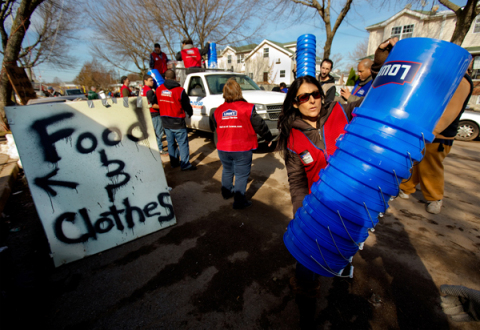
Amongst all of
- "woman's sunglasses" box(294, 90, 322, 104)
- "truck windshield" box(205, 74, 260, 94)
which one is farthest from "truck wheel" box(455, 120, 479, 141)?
"woman's sunglasses" box(294, 90, 322, 104)

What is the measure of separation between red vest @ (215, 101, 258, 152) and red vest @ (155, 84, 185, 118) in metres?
1.83

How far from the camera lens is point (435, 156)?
3.04m

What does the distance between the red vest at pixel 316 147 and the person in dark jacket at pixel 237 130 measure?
4.69 feet

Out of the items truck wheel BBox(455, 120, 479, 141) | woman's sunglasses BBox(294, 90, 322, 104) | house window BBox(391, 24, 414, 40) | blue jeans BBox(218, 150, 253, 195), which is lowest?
truck wheel BBox(455, 120, 479, 141)

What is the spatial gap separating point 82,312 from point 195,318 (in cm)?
101

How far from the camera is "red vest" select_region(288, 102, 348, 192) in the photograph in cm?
167

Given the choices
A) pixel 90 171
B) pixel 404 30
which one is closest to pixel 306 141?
pixel 90 171

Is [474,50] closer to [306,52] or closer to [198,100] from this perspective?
[306,52]

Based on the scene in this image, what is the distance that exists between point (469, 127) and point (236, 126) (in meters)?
9.28

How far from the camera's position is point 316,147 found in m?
1.73

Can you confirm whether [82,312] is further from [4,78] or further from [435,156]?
[4,78]

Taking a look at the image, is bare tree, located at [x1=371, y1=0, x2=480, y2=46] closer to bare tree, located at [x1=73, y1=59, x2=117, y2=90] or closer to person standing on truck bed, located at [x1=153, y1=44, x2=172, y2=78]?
person standing on truck bed, located at [x1=153, y1=44, x2=172, y2=78]

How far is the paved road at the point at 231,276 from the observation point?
1801 millimetres

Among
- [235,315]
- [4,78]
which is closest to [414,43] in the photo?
[235,315]
